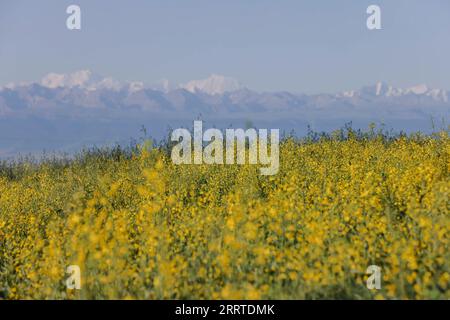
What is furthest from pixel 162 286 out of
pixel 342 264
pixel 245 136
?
pixel 245 136

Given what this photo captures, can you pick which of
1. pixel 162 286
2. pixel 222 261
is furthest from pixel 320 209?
pixel 162 286

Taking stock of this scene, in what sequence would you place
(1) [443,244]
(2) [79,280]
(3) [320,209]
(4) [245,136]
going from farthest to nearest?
(4) [245,136] → (3) [320,209] → (1) [443,244] → (2) [79,280]

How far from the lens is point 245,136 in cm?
1396

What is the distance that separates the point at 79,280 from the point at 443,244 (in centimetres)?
348
